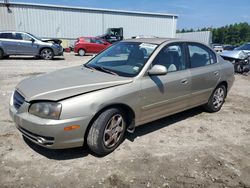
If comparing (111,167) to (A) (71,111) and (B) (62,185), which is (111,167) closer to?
(B) (62,185)

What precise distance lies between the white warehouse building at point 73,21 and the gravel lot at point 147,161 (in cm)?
2387

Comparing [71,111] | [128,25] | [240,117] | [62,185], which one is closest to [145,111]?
[71,111]

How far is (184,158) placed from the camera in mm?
3600

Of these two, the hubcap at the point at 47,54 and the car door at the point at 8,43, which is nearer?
the car door at the point at 8,43

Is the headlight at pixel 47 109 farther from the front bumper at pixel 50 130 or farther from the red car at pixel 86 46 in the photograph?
the red car at pixel 86 46

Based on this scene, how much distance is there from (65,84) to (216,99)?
11.6 ft

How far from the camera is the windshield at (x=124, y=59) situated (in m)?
3.93

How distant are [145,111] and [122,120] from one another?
429 mm

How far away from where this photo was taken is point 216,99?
5.52 meters

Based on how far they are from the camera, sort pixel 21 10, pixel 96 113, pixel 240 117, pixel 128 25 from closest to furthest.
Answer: pixel 96 113, pixel 240 117, pixel 21 10, pixel 128 25

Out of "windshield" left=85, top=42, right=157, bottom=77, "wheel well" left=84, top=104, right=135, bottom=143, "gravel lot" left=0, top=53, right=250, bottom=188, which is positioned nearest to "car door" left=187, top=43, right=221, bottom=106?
"gravel lot" left=0, top=53, right=250, bottom=188

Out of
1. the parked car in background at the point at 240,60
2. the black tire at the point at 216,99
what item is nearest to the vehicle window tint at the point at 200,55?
the black tire at the point at 216,99

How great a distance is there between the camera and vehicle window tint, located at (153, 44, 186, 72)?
412 cm

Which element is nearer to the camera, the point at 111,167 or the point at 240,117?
the point at 111,167
